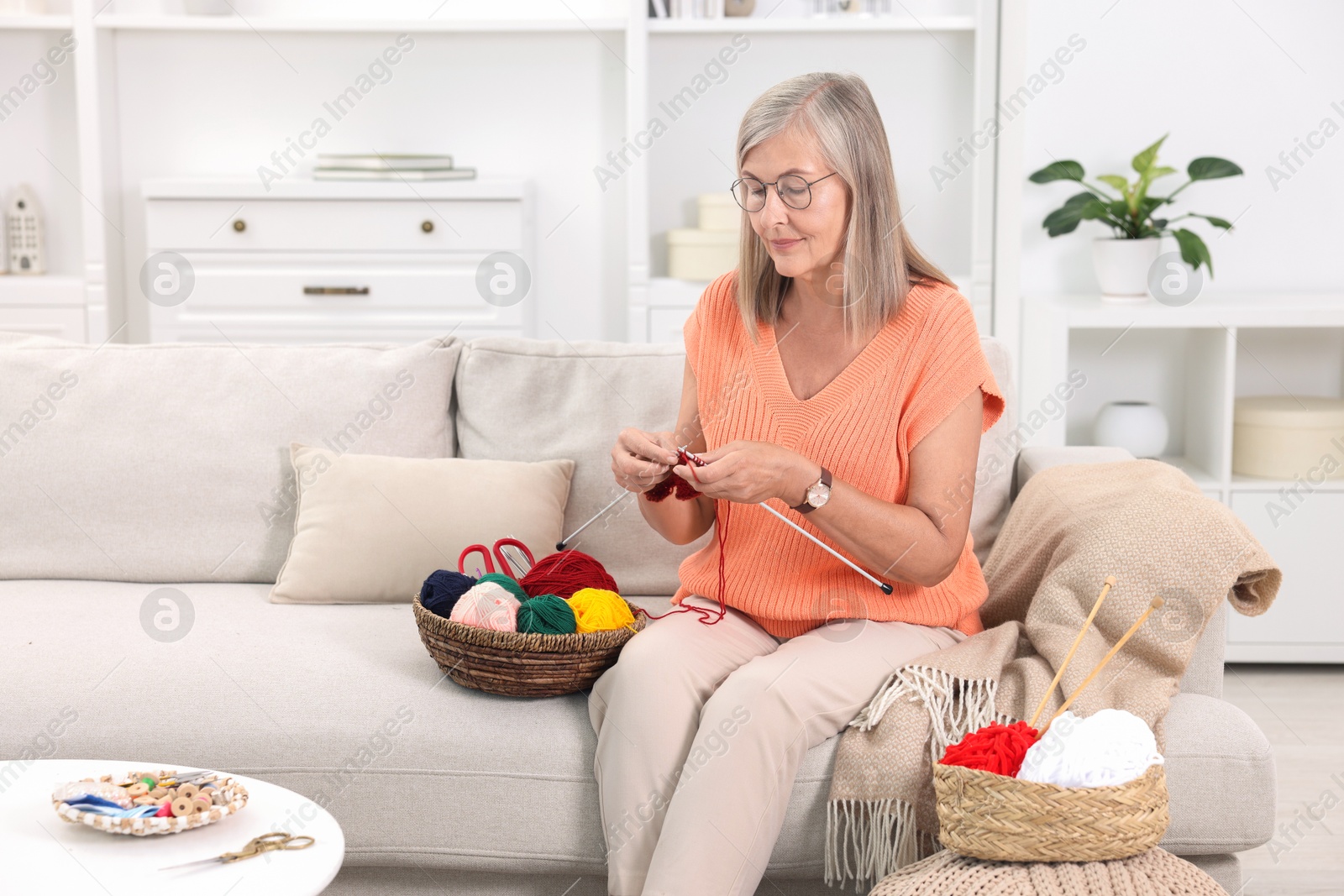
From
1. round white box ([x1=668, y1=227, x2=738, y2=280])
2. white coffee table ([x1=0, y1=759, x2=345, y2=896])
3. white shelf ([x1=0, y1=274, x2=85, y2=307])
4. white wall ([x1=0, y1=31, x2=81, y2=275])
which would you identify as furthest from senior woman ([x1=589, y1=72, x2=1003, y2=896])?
white wall ([x1=0, y1=31, x2=81, y2=275])

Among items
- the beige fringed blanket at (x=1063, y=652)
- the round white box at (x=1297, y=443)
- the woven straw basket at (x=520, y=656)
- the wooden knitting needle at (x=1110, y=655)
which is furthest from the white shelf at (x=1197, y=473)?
the woven straw basket at (x=520, y=656)

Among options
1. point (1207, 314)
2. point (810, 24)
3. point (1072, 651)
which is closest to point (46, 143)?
point (810, 24)

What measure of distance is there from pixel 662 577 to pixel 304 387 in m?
0.70

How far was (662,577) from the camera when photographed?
6.63 ft

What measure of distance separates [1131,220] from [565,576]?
192 centimetres

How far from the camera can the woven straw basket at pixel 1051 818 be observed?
121cm

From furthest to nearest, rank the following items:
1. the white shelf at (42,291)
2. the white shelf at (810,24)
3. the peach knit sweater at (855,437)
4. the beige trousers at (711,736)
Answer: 1. the white shelf at (42,291)
2. the white shelf at (810,24)
3. the peach knit sweater at (855,437)
4. the beige trousers at (711,736)

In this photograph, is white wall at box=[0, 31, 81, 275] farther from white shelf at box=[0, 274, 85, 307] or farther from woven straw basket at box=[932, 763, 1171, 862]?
woven straw basket at box=[932, 763, 1171, 862]

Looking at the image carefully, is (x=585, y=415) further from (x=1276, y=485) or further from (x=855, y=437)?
(x=1276, y=485)

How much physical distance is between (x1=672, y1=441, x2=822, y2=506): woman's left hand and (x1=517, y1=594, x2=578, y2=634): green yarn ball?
251 millimetres

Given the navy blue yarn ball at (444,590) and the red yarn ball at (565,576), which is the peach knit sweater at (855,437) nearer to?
the red yarn ball at (565,576)

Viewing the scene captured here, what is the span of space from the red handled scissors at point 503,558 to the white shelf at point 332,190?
158cm

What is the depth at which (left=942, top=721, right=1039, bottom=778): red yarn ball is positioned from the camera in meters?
1.27

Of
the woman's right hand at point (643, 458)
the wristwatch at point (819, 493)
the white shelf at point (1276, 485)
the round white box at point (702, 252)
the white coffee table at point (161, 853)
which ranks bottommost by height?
the white coffee table at point (161, 853)
